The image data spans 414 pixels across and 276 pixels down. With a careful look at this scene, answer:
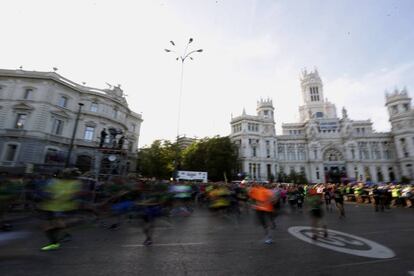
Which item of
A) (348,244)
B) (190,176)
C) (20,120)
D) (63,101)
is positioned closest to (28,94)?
(20,120)

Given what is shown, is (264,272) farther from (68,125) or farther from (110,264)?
(68,125)

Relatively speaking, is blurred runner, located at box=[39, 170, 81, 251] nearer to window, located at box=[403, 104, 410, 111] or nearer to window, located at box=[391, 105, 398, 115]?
window, located at box=[391, 105, 398, 115]

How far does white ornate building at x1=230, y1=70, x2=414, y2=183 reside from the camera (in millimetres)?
62938

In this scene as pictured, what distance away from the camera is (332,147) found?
229 feet

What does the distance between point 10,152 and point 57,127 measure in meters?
5.97

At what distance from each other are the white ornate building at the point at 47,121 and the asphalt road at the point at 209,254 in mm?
18224

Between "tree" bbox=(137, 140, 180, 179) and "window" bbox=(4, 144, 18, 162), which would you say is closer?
"window" bbox=(4, 144, 18, 162)

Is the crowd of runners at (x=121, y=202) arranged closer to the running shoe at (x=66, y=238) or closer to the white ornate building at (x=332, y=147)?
the running shoe at (x=66, y=238)

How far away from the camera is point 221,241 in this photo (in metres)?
6.96

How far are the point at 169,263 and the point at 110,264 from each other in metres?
1.31

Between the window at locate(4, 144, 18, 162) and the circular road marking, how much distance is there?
33.0 m

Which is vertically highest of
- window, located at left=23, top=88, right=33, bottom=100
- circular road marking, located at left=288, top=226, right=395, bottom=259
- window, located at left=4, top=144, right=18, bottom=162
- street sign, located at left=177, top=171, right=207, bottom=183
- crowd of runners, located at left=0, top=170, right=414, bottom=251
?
window, located at left=23, top=88, right=33, bottom=100

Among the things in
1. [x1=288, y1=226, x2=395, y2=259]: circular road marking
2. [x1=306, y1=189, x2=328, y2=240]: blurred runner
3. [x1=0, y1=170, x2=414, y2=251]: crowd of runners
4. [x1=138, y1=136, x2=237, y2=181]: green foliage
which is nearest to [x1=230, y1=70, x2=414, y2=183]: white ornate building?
[x1=138, y1=136, x2=237, y2=181]: green foliage

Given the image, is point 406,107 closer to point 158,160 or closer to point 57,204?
point 158,160
